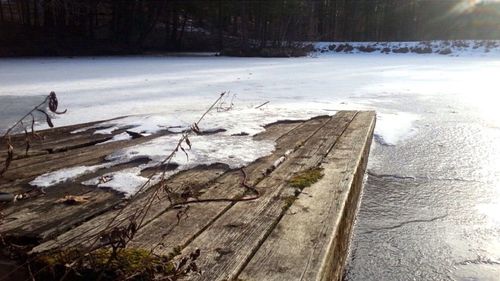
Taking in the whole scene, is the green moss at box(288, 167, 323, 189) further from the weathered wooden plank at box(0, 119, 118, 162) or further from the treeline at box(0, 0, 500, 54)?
the treeline at box(0, 0, 500, 54)

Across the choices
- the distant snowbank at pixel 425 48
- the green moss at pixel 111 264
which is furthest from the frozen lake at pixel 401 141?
the distant snowbank at pixel 425 48

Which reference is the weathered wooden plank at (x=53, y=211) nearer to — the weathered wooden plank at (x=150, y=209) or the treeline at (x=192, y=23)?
the weathered wooden plank at (x=150, y=209)

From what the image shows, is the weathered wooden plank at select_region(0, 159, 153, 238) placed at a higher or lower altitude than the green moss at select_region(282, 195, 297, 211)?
higher

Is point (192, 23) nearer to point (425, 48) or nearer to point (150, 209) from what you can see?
point (425, 48)

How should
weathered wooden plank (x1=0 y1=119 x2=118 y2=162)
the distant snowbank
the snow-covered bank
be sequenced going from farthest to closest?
the distant snowbank
the snow-covered bank
weathered wooden plank (x1=0 y1=119 x2=118 y2=162)

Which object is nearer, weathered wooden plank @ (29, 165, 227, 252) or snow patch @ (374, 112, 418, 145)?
weathered wooden plank @ (29, 165, 227, 252)

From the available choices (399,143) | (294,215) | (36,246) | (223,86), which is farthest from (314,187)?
(223,86)

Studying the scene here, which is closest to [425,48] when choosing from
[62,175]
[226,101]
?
[226,101]

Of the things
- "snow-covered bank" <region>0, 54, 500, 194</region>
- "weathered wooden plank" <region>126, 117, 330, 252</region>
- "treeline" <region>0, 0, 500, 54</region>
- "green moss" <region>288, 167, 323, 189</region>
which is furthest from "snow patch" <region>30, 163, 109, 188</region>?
"treeline" <region>0, 0, 500, 54</region>

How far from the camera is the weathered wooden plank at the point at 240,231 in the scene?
1.04m

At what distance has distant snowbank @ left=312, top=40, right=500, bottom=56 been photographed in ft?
66.3

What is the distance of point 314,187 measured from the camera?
5.48 ft

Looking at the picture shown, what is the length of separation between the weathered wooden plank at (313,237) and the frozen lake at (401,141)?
25cm

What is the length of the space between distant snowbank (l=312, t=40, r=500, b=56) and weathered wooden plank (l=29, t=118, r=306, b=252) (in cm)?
1982
